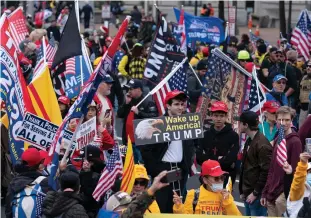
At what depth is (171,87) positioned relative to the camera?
13.5 m

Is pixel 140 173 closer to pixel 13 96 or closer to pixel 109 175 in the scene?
pixel 109 175

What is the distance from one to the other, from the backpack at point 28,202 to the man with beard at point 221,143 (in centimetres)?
226

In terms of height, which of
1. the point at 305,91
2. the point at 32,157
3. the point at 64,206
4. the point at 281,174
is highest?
the point at 64,206

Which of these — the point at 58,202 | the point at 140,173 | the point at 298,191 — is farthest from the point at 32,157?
the point at 298,191

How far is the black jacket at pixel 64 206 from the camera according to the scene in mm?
8844

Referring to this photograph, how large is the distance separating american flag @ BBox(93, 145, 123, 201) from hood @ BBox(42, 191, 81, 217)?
43.3 inches

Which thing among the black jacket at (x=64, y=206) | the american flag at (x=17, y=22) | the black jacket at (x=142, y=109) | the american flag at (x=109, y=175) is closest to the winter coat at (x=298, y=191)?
the american flag at (x=109, y=175)

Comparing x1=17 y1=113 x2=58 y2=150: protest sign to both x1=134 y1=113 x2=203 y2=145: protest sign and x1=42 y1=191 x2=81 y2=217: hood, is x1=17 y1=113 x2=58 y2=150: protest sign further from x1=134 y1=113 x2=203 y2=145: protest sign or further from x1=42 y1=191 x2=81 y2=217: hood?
x1=42 y1=191 x2=81 y2=217: hood

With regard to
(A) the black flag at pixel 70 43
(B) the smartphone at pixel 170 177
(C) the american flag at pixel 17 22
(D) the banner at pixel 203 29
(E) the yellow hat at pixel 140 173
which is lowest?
(D) the banner at pixel 203 29

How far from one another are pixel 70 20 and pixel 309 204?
162 inches

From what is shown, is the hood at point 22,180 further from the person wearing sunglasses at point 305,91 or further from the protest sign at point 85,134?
the person wearing sunglasses at point 305,91

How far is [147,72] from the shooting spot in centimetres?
1512

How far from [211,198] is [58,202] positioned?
63.9 inches

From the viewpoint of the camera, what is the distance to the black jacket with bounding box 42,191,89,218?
8.84m
